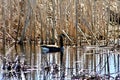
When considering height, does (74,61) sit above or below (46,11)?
below

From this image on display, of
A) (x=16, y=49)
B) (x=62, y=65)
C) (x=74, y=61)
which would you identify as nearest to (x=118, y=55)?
(x=74, y=61)

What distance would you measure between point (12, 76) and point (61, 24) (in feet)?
20.9

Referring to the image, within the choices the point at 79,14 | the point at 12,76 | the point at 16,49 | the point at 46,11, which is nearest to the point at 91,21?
the point at 79,14

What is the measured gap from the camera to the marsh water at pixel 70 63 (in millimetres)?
9152

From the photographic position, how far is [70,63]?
11.4 m

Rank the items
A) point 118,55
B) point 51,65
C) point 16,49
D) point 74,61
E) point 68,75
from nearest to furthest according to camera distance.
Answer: point 68,75, point 51,65, point 74,61, point 118,55, point 16,49

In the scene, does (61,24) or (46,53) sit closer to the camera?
(46,53)

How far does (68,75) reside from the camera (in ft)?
29.3

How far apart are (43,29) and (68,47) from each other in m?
0.97

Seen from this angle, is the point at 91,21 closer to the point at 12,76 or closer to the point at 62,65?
the point at 62,65

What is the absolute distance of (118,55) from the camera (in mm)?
12984

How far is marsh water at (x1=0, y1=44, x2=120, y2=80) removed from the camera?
9152mm

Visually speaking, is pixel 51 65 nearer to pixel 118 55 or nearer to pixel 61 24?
pixel 118 55

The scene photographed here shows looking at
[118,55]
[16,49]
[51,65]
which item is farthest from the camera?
[16,49]
